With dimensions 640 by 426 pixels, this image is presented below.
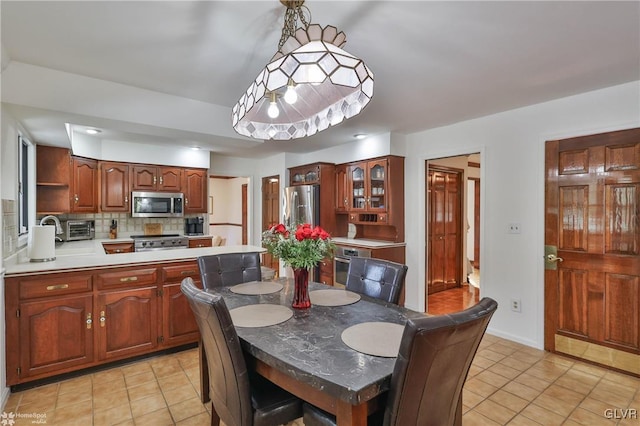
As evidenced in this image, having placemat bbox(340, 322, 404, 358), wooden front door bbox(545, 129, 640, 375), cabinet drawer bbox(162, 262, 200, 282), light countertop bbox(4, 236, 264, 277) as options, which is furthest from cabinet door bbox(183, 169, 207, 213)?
wooden front door bbox(545, 129, 640, 375)

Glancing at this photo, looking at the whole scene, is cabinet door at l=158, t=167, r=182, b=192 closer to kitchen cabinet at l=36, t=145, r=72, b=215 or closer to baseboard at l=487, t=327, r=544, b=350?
kitchen cabinet at l=36, t=145, r=72, b=215

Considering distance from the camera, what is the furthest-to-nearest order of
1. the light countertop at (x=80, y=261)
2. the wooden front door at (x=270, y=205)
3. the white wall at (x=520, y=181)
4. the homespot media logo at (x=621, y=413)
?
the wooden front door at (x=270, y=205) < the white wall at (x=520, y=181) < the light countertop at (x=80, y=261) < the homespot media logo at (x=621, y=413)

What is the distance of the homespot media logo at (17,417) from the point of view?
6.47ft

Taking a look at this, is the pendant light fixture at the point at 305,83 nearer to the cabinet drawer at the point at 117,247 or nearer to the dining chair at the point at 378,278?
the dining chair at the point at 378,278

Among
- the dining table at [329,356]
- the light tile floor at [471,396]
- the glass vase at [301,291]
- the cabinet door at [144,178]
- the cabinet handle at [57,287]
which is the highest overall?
the cabinet door at [144,178]

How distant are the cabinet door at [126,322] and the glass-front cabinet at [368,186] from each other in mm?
2776

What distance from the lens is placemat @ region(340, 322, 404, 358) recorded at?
130cm

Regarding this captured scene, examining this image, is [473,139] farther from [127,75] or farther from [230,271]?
[127,75]

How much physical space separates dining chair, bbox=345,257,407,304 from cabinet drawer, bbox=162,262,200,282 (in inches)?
55.8

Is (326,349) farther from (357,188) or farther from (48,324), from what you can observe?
(357,188)

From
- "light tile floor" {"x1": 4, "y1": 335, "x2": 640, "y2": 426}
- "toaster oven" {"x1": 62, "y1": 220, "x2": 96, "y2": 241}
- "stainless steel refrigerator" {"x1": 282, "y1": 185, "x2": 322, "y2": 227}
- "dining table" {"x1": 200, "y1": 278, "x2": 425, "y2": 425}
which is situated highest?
"stainless steel refrigerator" {"x1": 282, "y1": 185, "x2": 322, "y2": 227}

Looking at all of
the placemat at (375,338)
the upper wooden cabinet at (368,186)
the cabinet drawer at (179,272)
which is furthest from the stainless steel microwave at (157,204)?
the placemat at (375,338)

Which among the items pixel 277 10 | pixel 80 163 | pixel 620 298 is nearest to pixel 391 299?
pixel 277 10

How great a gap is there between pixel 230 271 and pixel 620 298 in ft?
10.4
